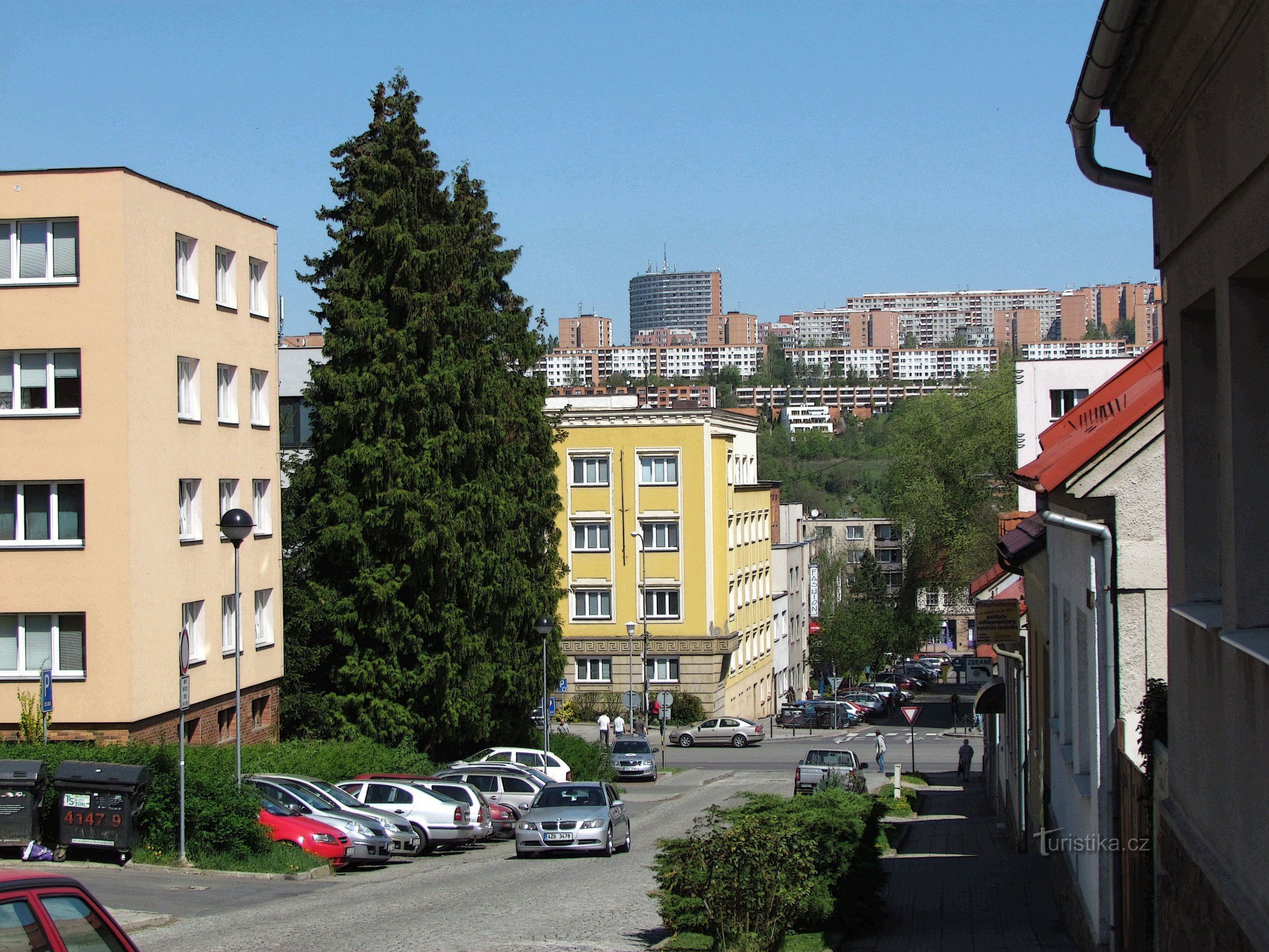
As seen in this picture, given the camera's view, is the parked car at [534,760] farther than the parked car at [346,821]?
Yes

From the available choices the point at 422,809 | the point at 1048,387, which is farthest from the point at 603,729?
the point at 422,809

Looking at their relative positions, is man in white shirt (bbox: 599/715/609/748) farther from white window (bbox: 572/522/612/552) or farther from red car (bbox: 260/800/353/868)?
red car (bbox: 260/800/353/868)

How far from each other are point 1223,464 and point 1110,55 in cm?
227

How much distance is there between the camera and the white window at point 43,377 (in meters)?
27.2

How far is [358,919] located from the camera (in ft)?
56.0

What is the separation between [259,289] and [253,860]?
16.2m

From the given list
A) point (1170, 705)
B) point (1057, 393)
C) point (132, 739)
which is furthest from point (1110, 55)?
point (1057, 393)

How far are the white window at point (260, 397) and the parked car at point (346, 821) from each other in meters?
12.0

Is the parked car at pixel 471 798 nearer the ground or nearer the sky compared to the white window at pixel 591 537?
nearer the ground

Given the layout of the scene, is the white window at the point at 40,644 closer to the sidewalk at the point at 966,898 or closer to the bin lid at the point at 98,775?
the bin lid at the point at 98,775

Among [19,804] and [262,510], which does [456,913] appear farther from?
[262,510]

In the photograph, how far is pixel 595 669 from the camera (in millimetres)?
64750

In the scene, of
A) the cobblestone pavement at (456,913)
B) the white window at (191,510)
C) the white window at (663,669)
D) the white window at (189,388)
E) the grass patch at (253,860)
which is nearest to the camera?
the cobblestone pavement at (456,913)

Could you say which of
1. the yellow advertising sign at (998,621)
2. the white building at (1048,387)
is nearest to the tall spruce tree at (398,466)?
the yellow advertising sign at (998,621)
